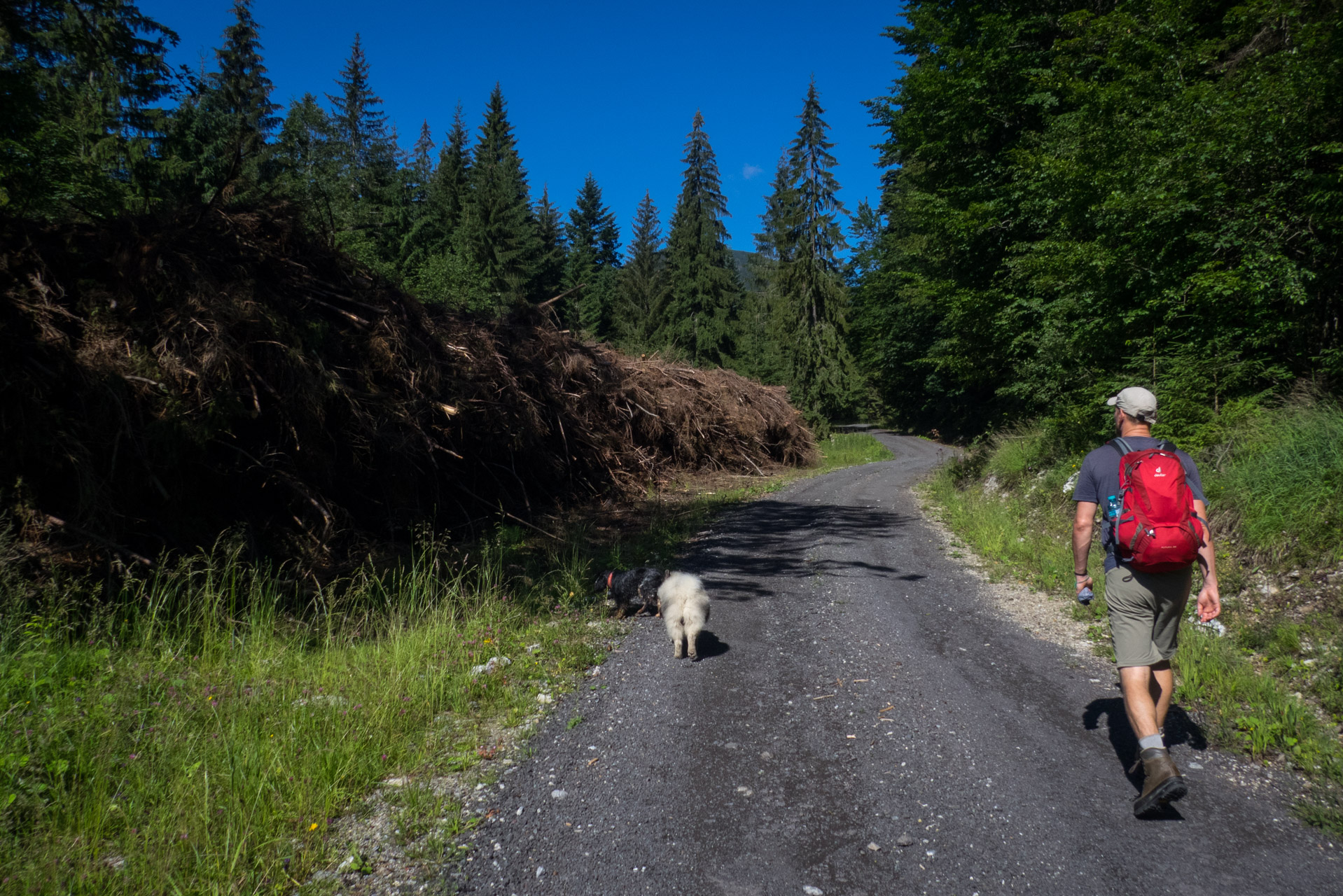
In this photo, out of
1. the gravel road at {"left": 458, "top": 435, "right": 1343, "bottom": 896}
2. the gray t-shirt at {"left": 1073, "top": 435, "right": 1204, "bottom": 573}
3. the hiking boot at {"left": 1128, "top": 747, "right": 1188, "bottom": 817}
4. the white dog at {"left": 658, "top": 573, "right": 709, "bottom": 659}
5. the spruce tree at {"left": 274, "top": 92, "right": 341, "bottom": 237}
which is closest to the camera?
the gravel road at {"left": 458, "top": 435, "right": 1343, "bottom": 896}

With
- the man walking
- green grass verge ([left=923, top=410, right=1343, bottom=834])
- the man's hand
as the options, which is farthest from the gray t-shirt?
green grass verge ([left=923, top=410, right=1343, bottom=834])

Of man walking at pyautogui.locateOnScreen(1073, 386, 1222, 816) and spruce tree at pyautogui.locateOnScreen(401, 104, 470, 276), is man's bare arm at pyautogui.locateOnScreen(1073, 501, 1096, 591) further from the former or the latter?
spruce tree at pyautogui.locateOnScreen(401, 104, 470, 276)

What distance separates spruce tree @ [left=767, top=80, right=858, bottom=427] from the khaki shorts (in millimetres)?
26823

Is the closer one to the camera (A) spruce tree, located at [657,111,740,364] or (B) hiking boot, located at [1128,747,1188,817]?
(B) hiking boot, located at [1128,747,1188,817]

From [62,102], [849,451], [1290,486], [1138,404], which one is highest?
[62,102]

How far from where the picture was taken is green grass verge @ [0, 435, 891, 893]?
8.79 ft

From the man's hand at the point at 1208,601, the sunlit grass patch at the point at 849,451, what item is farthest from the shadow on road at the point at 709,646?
the sunlit grass patch at the point at 849,451

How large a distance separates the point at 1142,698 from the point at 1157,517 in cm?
88

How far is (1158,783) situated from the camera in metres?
2.90

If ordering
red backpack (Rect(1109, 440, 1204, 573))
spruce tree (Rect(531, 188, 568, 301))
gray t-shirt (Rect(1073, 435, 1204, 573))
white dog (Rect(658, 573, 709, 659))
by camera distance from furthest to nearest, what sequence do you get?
1. spruce tree (Rect(531, 188, 568, 301))
2. white dog (Rect(658, 573, 709, 659))
3. gray t-shirt (Rect(1073, 435, 1204, 573))
4. red backpack (Rect(1109, 440, 1204, 573))

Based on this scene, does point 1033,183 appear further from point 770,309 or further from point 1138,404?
point 770,309

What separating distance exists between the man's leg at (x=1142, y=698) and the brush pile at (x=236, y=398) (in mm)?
7158

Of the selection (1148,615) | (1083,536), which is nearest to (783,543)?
(1083,536)

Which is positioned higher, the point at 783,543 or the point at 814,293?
the point at 814,293
